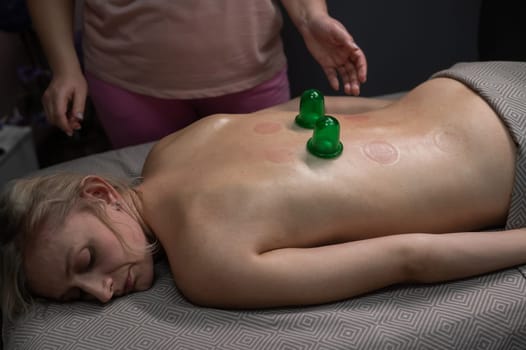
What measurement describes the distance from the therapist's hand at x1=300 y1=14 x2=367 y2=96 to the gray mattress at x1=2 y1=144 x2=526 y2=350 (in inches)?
19.5

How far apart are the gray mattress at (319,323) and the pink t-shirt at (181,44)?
1.99 ft

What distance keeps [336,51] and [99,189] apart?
2.15ft

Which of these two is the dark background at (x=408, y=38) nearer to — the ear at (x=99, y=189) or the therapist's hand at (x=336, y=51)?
the therapist's hand at (x=336, y=51)

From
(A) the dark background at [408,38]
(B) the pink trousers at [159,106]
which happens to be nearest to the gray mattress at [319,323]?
(B) the pink trousers at [159,106]

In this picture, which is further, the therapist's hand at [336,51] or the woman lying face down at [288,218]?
the therapist's hand at [336,51]

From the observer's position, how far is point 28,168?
2.15m

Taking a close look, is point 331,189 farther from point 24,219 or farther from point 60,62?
point 60,62

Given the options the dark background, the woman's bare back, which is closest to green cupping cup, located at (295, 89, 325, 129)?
the woman's bare back

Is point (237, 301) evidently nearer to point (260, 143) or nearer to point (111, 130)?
point (260, 143)

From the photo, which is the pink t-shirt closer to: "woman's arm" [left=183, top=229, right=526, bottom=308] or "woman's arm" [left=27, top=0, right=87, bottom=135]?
"woman's arm" [left=27, top=0, right=87, bottom=135]

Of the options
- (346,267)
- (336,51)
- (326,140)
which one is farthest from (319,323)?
(336,51)

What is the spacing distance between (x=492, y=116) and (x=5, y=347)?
1.20 metres

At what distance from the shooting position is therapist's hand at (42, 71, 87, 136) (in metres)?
1.23

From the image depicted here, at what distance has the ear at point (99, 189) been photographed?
1.10 m
